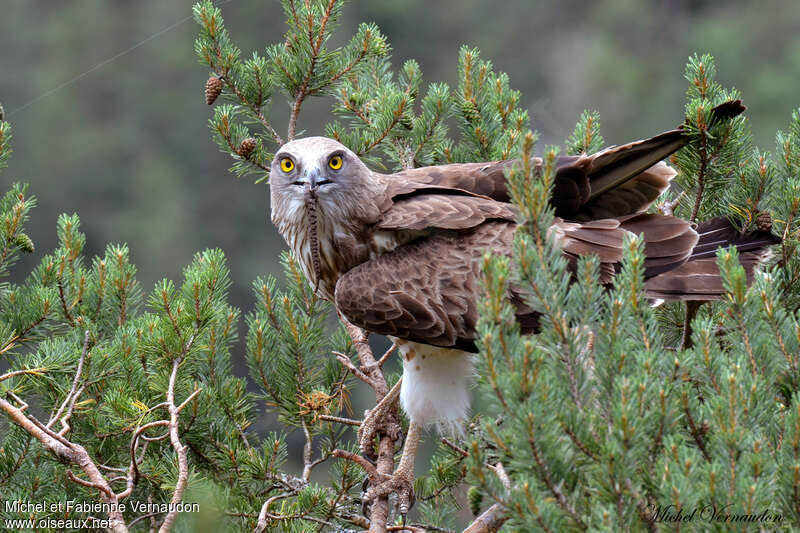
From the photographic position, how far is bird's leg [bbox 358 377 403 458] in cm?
395

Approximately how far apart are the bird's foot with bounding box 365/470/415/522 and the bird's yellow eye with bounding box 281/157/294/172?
135cm

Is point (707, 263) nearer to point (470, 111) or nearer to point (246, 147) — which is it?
point (470, 111)

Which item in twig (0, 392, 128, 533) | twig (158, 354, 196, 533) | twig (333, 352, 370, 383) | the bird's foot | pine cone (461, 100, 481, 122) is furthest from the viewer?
pine cone (461, 100, 481, 122)

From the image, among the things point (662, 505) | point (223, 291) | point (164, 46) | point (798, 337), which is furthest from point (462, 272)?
point (164, 46)

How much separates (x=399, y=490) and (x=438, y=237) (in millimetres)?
1053

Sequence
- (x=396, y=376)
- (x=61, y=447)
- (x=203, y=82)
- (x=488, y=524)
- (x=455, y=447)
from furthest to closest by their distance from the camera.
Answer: (x=203, y=82)
(x=396, y=376)
(x=455, y=447)
(x=488, y=524)
(x=61, y=447)

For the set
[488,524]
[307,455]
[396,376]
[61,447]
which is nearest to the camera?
[61,447]

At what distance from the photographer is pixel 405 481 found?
3822 millimetres

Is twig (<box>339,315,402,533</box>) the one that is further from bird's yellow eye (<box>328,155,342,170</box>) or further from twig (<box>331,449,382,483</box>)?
bird's yellow eye (<box>328,155,342,170</box>)

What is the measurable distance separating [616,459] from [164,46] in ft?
96.2

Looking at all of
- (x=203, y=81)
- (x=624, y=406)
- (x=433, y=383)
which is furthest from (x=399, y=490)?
(x=203, y=81)

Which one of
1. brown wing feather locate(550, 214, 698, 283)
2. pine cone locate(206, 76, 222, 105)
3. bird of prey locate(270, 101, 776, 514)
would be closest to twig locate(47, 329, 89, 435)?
bird of prey locate(270, 101, 776, 514)

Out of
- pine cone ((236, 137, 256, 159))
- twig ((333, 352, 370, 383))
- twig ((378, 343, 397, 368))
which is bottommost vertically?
twig ((333, 352, 370, 383))

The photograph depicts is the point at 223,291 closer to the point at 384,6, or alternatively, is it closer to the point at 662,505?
the point at 662,505
